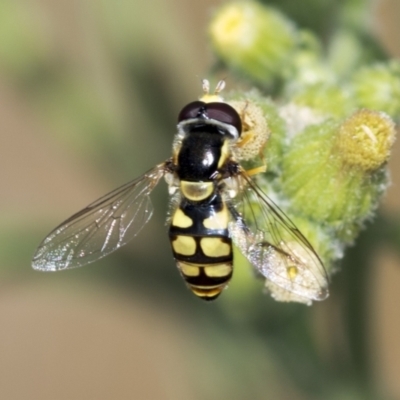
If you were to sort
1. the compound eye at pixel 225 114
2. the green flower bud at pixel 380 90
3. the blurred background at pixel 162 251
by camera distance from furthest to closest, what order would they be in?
the blurred background at pixel 162 251
the green flower bud at pixel 380 90
the compound eye at pixel 225 114

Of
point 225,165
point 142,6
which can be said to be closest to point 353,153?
point 225,165

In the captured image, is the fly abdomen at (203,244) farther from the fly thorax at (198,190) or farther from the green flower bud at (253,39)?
the green flower bud at (253,39)

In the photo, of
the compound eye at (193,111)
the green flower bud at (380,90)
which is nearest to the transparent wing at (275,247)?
the compound eye at (193,111)

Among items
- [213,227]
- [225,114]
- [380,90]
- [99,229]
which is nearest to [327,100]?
[380,90]

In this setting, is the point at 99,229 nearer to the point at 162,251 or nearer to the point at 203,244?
the point at 203,244

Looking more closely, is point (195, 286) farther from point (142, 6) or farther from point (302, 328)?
point (142, 6)

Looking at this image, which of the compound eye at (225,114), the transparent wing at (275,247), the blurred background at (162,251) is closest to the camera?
the transparent wing at (275,247)

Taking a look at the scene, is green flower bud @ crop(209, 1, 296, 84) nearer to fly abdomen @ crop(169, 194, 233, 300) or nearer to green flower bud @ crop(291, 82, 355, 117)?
green flower bud @ crop(291, 82, 355, 117)
